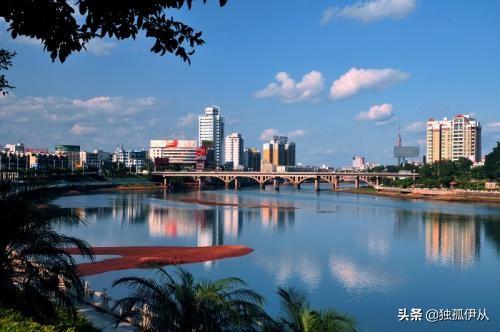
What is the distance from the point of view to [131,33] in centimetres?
734

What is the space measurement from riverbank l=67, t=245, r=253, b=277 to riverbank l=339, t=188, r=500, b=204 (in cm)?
8557

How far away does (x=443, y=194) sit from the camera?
129 meters

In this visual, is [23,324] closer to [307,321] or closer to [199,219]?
[307,321]

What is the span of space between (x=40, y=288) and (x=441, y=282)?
93.0 feet

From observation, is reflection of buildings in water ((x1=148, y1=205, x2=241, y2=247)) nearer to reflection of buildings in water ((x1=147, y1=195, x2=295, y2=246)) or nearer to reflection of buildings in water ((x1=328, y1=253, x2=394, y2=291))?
reflection of buildings in water ((x1=147, y1=195, x2=295, y2=246))

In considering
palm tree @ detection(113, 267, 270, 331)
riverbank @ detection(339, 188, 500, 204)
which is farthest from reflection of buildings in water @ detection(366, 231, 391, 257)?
riverbank @ detection(339, 188, 500, 204)

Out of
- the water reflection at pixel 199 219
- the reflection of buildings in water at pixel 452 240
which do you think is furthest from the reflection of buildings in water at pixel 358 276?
the water reflection at pixel 199 219

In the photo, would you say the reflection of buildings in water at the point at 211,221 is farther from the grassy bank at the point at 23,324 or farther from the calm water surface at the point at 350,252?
the grassy bank at the point at 23,324

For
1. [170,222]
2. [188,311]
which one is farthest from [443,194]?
[188,311]

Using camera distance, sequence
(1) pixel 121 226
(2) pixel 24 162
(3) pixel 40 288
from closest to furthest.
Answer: (3) pixel 40 288, (1) pixel 121 226, (2) pixel 24 162

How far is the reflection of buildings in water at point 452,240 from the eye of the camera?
42.8 meters

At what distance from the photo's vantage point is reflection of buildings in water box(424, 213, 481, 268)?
42756mm

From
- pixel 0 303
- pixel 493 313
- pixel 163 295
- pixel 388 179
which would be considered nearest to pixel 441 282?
pixel 493 313

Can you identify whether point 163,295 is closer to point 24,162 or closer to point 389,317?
point 389,317
